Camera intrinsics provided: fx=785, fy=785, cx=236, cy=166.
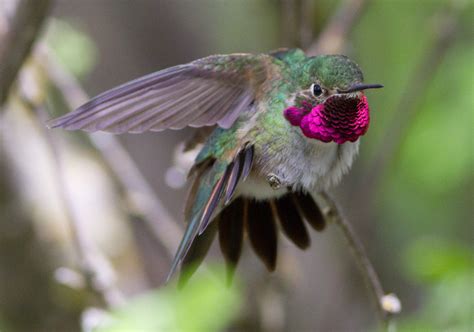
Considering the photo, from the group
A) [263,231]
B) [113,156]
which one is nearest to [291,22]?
[113,156]

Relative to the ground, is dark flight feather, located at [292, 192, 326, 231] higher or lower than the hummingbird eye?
lower

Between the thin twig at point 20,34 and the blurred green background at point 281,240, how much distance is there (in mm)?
667

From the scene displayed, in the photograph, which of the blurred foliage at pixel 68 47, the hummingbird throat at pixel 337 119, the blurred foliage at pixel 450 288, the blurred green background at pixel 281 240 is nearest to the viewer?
the hummingbird throat at pixel 337 119

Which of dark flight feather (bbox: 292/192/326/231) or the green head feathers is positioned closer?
the green head feathers

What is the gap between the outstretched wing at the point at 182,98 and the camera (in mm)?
2021

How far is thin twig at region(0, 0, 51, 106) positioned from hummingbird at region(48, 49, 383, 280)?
28cm

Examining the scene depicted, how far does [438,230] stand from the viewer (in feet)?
18.0

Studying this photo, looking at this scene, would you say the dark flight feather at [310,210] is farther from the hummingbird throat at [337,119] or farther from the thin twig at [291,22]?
the thin twig at [291,22]

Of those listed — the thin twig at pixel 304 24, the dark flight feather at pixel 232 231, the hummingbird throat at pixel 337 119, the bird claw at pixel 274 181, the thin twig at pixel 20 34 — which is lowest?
the dark flight feather at pixel 232 231

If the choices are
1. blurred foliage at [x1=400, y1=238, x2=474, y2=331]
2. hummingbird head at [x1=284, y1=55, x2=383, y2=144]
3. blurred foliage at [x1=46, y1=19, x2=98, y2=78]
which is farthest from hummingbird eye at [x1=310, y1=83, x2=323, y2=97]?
blurred foliage at [x1=46, y1=19, x2=98, y2=78]

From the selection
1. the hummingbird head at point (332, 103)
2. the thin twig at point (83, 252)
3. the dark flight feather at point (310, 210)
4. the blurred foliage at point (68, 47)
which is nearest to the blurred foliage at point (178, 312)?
the thin twig at point (83, 252)

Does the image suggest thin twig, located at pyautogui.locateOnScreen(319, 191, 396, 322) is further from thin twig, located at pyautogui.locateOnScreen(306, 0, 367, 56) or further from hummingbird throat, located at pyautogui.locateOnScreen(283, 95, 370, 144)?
thin twig, located at pyautogui.locateOnScreen(306, 0, 367, 56)

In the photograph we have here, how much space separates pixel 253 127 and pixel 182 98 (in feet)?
0.77

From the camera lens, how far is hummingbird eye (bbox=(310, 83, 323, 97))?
2.17 metres
